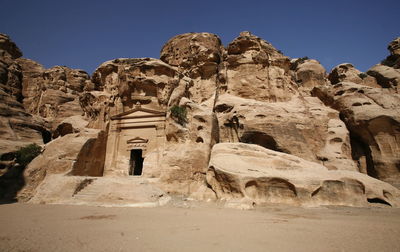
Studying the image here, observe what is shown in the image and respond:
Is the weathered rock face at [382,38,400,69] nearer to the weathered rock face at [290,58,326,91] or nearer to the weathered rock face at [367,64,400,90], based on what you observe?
the weathered rock face at [367,64,400,90]

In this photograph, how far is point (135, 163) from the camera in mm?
21984

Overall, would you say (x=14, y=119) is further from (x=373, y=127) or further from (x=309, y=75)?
(x=373, y=127)

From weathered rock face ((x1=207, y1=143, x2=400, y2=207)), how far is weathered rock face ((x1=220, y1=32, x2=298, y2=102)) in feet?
33.2

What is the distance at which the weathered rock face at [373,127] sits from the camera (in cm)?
1838

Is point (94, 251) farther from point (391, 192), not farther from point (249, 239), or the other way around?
point (391, 192)

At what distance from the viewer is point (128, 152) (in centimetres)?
2045

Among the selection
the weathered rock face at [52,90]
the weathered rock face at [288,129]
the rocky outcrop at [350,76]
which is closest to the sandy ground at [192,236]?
the weathered rock face at [288,129]

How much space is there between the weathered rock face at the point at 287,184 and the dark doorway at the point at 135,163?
31.2ft

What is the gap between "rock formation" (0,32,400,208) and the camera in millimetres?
12336

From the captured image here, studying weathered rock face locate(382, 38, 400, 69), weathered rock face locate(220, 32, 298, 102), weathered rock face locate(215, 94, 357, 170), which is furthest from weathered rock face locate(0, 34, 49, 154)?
weathered rock face locate(382, 38, 400, 69)

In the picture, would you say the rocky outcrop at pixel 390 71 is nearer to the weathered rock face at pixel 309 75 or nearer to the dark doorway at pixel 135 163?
the weathered rock face at pixel 309 75

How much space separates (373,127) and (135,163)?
20818 millimetres

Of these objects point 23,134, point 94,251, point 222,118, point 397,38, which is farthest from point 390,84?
point 23,134

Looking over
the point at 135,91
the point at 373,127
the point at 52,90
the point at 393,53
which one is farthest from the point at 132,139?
the point at 393,53
